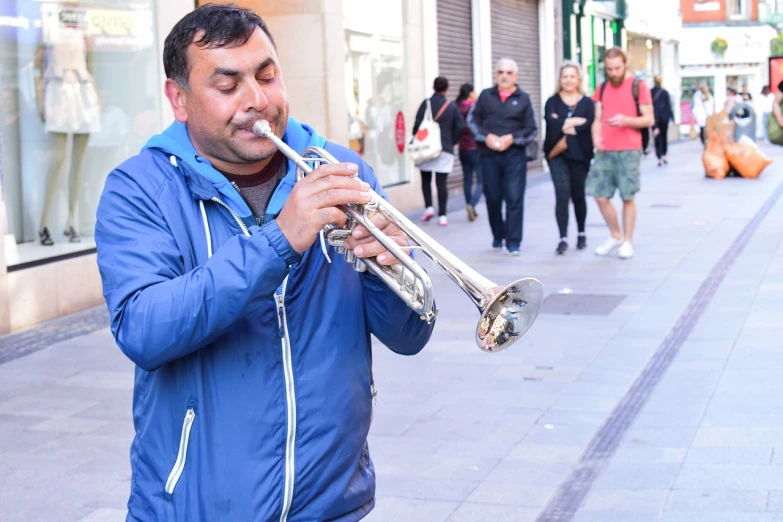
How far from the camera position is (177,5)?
1032 centimetres

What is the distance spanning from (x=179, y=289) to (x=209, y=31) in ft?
1.69

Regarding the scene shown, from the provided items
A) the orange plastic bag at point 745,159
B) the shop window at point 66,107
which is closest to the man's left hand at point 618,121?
the shop window at point 66,107

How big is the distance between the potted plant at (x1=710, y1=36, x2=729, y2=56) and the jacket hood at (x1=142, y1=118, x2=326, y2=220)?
49047 millimetres

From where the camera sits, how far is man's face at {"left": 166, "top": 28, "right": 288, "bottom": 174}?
220cm

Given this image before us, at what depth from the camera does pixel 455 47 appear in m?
18.2

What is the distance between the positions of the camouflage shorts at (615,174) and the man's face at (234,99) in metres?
8.56

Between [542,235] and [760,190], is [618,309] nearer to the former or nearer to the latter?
[542,235]

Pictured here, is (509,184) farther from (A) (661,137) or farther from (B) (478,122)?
(A) (661,137)

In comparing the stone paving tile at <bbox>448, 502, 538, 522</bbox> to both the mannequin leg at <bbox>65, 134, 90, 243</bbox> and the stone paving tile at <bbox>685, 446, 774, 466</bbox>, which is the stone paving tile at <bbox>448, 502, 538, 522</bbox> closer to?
the stone paving tile at <bbox>685, 446, 774, 466</bbox>

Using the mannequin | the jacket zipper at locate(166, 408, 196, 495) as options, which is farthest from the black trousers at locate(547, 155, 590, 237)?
the jacket zipper at locate(166, 408, 196, 495)

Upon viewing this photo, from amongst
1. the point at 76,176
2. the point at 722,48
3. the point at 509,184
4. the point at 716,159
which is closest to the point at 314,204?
the point at 76,176

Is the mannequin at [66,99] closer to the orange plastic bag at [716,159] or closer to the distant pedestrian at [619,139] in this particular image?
the distant pedestrian at [619,139]

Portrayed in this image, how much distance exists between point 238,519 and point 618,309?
6.40 m

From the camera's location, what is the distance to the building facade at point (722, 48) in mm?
49094
